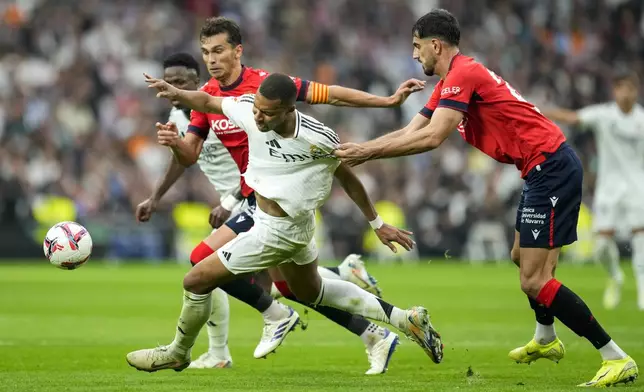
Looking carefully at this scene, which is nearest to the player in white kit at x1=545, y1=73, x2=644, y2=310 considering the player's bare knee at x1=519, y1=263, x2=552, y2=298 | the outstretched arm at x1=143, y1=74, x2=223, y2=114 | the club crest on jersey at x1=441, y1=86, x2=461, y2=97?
the player's bare knee at x1=519, y1=263, x2=552, y2=298

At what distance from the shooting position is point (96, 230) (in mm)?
25297

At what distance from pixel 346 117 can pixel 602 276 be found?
355 inches

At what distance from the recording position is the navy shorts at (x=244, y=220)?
925cm

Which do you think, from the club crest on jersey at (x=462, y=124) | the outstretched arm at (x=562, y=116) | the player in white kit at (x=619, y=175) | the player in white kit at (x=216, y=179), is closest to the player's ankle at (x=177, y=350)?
the player in white kit at (x=216, y=179)

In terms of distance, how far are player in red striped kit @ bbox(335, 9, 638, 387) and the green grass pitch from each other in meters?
0.50

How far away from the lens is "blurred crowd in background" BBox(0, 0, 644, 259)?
25922mm

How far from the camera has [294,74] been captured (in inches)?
1137

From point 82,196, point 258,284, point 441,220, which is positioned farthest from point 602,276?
point 258,284

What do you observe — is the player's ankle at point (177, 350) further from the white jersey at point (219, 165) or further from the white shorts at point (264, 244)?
the white jersey at point (219, 165)

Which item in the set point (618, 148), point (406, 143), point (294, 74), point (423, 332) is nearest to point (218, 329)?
point (423, 332)

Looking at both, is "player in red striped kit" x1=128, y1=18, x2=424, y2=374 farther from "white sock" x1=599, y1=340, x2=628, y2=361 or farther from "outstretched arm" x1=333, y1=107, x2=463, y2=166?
"white sock" x1=599, y1=340, x2=628, y2=361

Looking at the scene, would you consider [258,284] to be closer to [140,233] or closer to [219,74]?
[219,74]

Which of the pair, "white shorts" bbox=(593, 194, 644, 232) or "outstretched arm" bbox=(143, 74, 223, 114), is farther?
"white shorts" bbox=(593, 194, 644, 232)

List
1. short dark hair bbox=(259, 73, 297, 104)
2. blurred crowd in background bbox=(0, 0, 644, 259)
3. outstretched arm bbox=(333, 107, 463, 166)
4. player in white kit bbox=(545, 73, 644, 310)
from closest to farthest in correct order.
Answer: outstretched arm bbox=(333, 107, 463, 166) < short dark hair bbox=(259, 73, 297, 104) < player in white kit bbox=(545, 73, 644, 310) < blurred crowd in background bbox=(0, 0, 644, 259)
